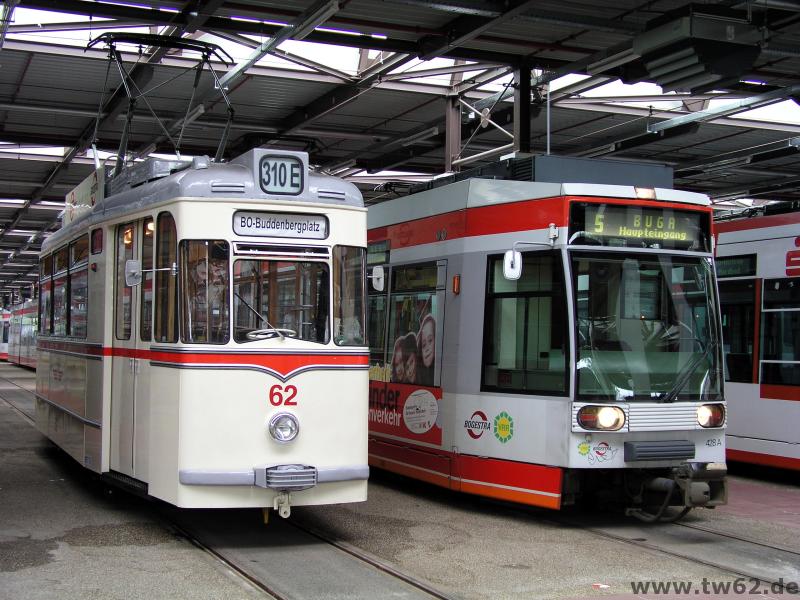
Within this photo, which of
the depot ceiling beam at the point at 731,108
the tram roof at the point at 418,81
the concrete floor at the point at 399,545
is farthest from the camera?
the depot ceiling beam at the point at 731,108

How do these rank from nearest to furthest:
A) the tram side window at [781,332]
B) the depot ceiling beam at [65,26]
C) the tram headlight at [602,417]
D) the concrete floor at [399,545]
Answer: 1. the concrete floor at [399,545]
2. the tram headlight at [602,417]
3. the tram side window at [781,332]
4. the depot ceiling beam at [65,26]

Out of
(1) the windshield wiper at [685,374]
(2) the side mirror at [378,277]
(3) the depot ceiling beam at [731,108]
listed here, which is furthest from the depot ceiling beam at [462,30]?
(3) the depot ceiling beam at [731,108]

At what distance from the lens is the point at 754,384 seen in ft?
42.1

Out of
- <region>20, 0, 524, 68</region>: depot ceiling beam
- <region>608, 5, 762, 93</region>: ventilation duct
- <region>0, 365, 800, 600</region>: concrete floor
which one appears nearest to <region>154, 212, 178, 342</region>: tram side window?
<region>0, 365, 800, 600</region>: concrete floor

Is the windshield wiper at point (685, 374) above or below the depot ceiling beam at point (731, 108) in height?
below

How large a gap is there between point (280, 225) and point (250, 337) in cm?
95

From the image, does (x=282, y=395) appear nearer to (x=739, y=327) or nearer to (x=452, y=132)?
(x=739, y=327)

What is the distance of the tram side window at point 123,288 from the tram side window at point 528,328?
Answer: 11.1 feet

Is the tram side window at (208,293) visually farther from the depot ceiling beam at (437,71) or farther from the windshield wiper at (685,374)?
the depot ceiling beam at (437,71)

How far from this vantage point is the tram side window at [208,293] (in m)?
8.10

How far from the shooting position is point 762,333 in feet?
42.0

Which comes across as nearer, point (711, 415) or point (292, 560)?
point (292, 560)

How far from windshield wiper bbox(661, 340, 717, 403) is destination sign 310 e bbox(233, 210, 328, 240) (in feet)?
11.5

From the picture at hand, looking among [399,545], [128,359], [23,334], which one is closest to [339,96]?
[128,359]
